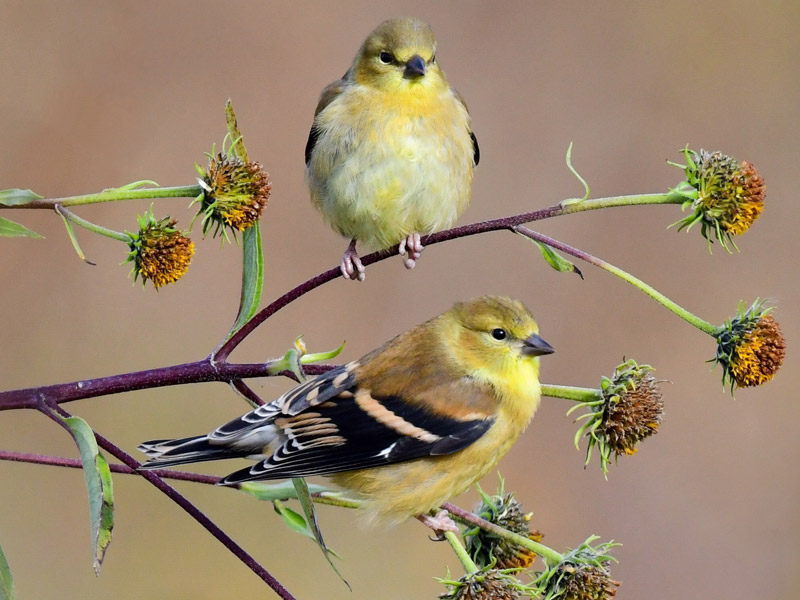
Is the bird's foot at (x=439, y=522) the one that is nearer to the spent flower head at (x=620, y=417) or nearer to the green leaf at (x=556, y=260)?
the spent flower head at (x=620, y=417)

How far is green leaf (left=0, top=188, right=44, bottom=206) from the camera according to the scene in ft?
5.83

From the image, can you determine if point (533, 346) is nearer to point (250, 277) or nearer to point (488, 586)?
point (488, 586)

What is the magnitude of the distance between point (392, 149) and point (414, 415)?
91 centimetres

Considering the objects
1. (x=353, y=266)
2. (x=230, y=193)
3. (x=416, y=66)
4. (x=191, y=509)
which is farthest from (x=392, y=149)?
(x=191, y=509)

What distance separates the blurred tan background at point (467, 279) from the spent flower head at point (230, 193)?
256 centimetres

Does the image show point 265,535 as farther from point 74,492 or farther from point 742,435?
point 742,435

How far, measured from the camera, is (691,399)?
5.45m

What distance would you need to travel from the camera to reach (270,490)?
213 centimetres

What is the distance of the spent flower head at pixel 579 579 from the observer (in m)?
2.13

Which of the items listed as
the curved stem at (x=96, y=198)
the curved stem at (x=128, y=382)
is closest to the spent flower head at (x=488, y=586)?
the curved stem at (x=128, y=382)

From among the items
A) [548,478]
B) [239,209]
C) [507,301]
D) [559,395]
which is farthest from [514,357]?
[548,478]

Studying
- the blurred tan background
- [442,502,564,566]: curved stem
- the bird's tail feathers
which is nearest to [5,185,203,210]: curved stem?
the bird's tail feathers

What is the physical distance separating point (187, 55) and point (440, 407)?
12.1ft

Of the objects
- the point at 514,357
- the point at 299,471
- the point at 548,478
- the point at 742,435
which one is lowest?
the point at 299,471
